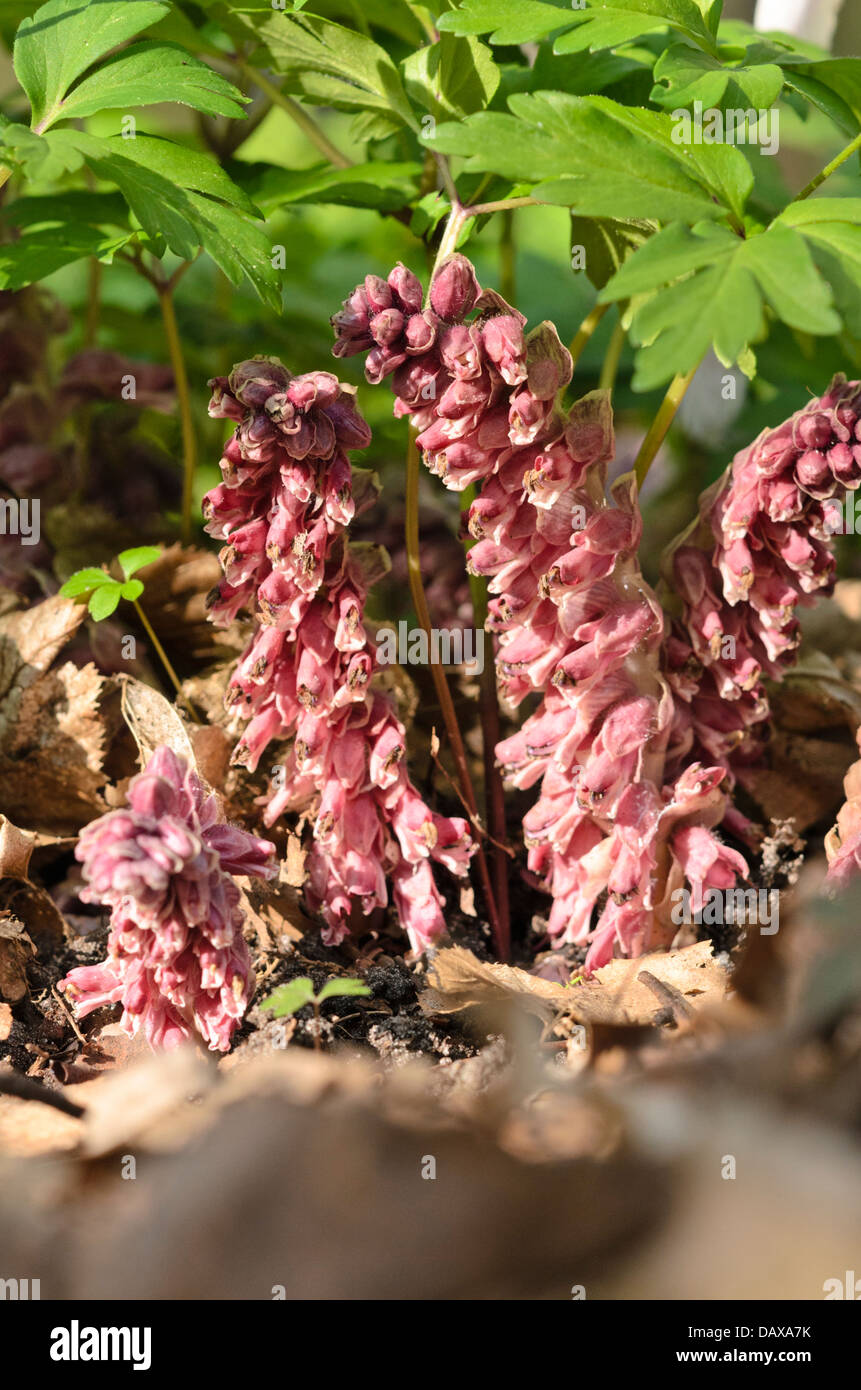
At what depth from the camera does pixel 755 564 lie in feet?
3.27

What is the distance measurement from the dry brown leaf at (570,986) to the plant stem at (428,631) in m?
0.16

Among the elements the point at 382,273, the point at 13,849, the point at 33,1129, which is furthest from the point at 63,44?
the point at 382,273

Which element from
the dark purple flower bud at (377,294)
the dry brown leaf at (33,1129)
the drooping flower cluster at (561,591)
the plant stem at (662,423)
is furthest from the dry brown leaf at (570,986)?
the dark purple flower bud at (377,294)

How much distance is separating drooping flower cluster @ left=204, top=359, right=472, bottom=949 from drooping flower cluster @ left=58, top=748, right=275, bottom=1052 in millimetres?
149

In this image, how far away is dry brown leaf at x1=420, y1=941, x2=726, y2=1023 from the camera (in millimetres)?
908

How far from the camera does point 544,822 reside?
1.07 meters

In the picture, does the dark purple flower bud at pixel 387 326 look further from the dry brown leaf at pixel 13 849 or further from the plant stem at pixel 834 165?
the dry brown leaf at pixel 13 849

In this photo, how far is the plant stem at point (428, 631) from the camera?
1.04m

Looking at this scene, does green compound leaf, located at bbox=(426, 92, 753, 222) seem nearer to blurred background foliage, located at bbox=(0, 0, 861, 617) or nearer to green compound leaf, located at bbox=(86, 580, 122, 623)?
blurred background foliage, located at bbox=(0, 0, 861, 617)

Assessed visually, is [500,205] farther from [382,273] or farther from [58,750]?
[382,273]

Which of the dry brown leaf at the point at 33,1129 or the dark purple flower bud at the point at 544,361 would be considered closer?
the dry brown leaf at the point at 33,1129

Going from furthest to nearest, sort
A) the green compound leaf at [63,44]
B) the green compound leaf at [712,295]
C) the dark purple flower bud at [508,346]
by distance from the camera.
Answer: the green compound leaf at [63,44] < the dark purple flower bud at [508,346] < the green compound leaf at [712,295]

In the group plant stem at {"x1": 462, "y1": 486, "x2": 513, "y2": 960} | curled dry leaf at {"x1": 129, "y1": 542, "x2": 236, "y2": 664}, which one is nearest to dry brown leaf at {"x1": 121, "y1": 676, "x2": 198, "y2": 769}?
curled dry leaf at {"x1": 129, "y1": 542, "x2": 236, "y2": 664}

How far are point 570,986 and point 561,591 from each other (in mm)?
328
